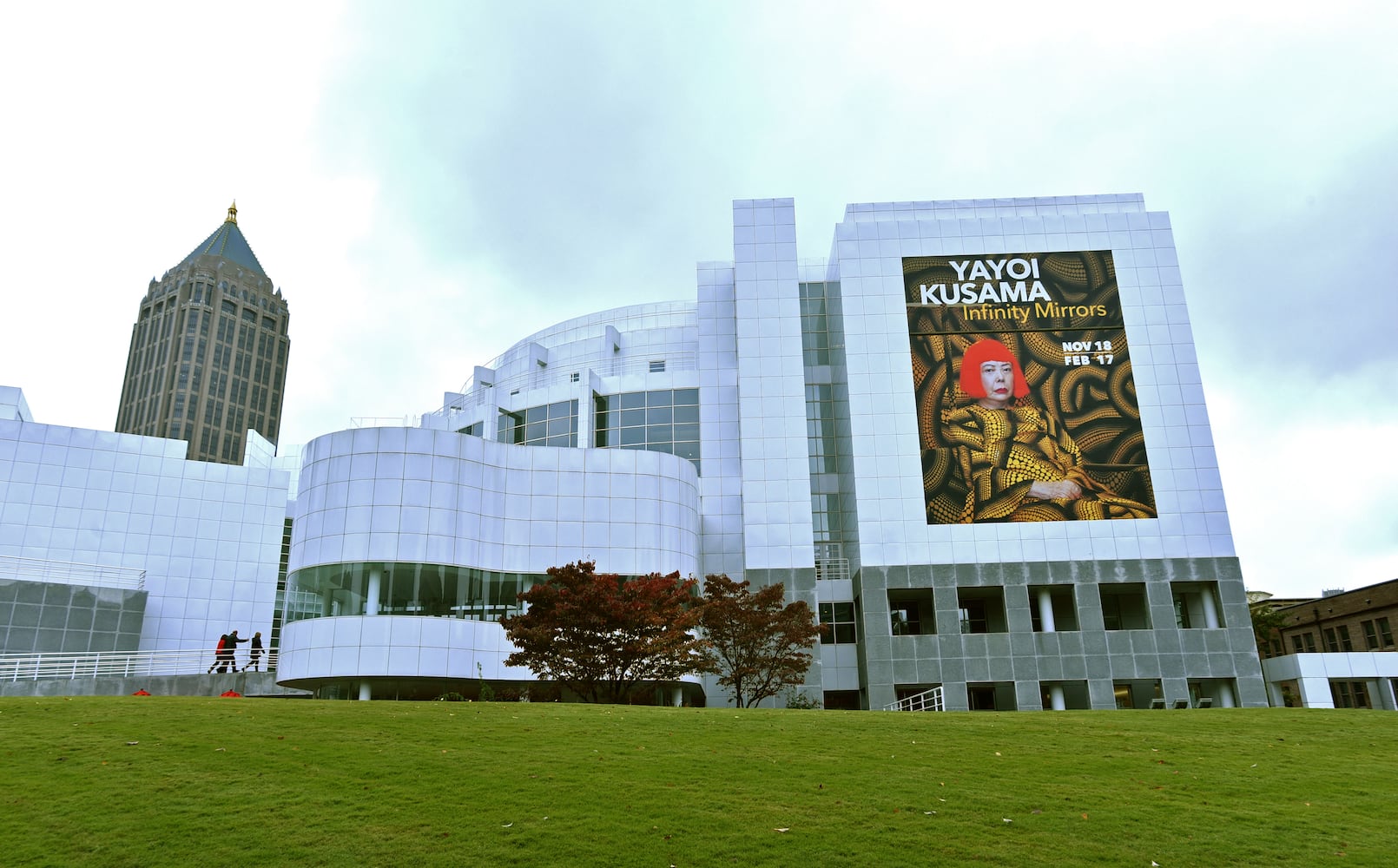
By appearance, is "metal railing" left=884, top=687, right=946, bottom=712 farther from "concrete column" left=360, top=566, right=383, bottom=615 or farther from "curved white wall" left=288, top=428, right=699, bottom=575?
"concrete column" left=360, top=566, right=383, bottom=615

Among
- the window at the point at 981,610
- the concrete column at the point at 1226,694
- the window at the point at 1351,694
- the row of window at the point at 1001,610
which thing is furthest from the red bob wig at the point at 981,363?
the window at the point at 1351,694

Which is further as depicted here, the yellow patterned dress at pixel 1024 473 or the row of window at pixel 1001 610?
the row of window at pixel 1001 610

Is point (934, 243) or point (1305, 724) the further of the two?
point (934, 243)

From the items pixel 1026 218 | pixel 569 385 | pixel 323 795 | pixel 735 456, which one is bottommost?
pixel 323 795

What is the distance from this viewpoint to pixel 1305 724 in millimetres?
24984

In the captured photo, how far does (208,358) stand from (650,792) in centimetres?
14450

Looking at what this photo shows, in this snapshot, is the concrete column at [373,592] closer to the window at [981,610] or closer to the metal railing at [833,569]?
the metal railing at [833,569]

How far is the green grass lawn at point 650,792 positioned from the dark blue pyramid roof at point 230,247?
143 metres

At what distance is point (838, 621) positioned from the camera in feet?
164

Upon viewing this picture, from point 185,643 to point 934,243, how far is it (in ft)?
156

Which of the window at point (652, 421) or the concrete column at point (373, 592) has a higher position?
the window at point (652, 421)

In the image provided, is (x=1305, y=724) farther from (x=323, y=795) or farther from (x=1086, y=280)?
(x=1086, y=280)

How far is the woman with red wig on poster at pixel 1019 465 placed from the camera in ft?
155

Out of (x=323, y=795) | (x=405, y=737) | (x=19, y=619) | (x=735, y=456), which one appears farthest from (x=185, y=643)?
(x=323, y=795)
